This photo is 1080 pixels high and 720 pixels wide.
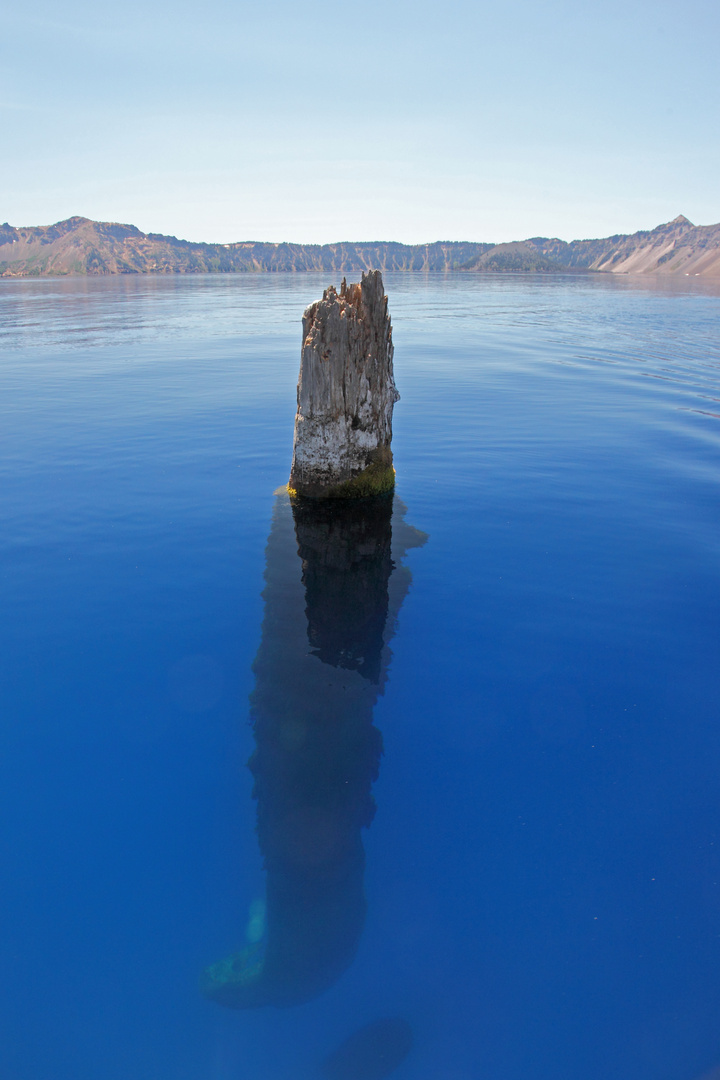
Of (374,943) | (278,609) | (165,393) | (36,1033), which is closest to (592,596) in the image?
(278,609)

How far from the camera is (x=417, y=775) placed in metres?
7.52

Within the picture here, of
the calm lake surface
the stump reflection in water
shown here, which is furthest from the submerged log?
the calm lake surface

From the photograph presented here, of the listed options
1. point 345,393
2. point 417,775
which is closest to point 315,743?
point 417,775

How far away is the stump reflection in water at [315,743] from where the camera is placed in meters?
5.57

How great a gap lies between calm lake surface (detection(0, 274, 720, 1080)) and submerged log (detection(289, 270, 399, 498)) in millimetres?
1531

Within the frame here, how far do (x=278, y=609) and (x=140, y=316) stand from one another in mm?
61641

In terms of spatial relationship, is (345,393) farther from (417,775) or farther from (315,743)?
(417,775)

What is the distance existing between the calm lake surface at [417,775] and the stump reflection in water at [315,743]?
0.17 m

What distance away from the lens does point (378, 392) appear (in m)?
13.9

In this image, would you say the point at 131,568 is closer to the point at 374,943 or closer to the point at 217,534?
the point at 217,534

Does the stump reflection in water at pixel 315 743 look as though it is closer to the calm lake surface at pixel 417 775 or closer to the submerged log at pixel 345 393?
the calm lake surface at pixel 417 775

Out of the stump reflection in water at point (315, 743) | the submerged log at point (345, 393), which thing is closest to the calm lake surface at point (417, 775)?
the stump reflection in water at point (315, 743)

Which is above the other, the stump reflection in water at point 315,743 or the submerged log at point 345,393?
the submerged log at point 345,393

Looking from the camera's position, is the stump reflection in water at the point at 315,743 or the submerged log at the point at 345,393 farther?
the submerged log at the point at 345,393
